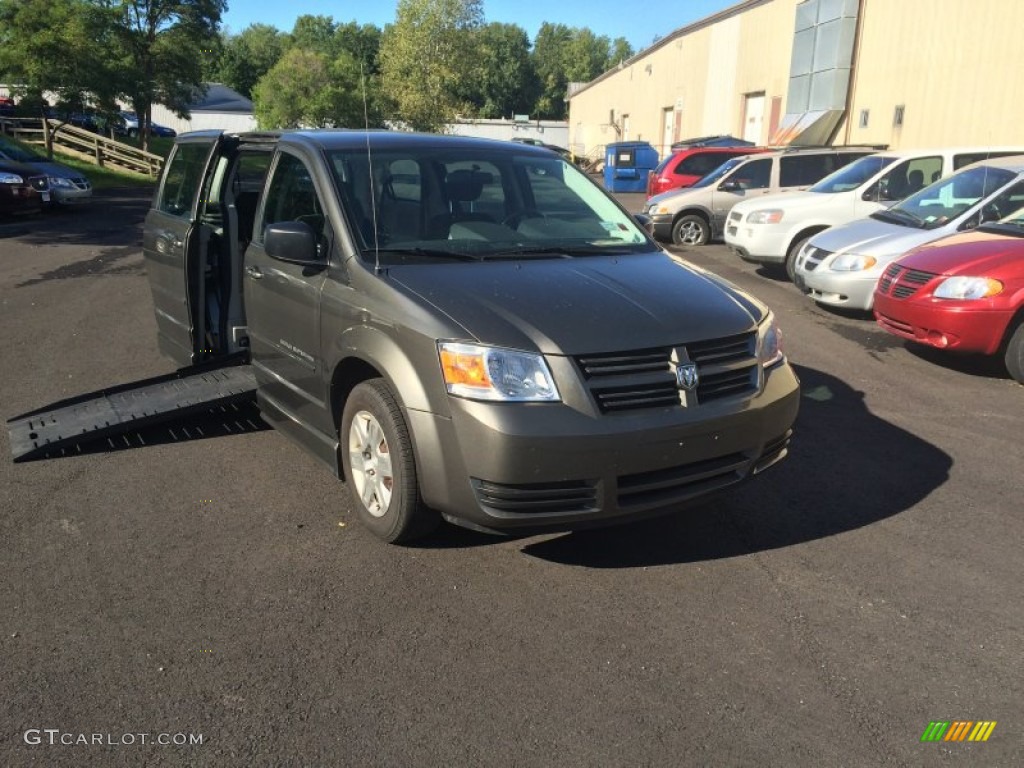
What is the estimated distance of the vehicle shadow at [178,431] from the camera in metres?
5.00

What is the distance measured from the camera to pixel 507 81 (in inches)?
3949

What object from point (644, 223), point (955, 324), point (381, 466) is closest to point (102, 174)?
point (644, 223)

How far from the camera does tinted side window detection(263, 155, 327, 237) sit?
4367mm

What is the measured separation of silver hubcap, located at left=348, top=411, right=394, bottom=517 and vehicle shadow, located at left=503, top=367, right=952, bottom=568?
0.71 m

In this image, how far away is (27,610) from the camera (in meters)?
3.33

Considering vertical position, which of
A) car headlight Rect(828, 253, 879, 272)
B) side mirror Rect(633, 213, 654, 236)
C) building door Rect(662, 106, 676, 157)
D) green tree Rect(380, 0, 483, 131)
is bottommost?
car headlight Rect(828, 253, 879, 272)

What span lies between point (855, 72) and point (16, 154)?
22.0 meters

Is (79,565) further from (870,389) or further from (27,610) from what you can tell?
(870,389)

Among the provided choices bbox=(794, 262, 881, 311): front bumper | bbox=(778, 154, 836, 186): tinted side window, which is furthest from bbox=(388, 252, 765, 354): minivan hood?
bbox=(778, 154, 836, 186): tinted side window

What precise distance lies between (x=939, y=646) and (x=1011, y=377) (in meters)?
4.58

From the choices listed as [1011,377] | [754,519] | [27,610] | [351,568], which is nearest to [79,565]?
[27,610]

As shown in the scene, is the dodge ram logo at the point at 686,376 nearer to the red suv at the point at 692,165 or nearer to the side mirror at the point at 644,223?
the side mirror at the point at 644,223

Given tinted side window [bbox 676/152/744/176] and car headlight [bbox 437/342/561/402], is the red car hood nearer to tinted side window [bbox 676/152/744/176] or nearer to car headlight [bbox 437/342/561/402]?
car headlight [bbox 437/342/561/402]

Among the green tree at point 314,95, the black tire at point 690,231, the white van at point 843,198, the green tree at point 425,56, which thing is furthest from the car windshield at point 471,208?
the green tree at point 425,56
